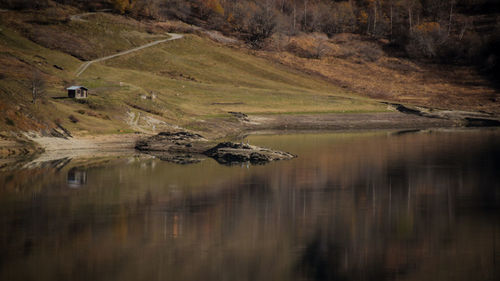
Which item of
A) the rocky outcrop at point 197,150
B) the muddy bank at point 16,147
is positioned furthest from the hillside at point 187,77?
the rocky outcrop at point 197,150

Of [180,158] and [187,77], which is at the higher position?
[187,77]

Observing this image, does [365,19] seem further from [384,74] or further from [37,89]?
[37,89]

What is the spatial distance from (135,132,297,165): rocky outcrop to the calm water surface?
187 cm

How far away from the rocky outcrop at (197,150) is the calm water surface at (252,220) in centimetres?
187

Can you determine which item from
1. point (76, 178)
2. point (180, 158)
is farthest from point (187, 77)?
point (76, 178)

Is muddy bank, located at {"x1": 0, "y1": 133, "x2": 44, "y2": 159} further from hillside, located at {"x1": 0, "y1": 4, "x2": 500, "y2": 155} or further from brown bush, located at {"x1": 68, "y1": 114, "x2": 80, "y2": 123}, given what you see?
brown bush, located at {"x1": 68, "y1": 114, "x2": 80, "y2": 123}

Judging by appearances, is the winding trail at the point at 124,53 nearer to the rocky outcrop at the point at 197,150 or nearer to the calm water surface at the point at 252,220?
the rocky outcrop at the point at 197,150

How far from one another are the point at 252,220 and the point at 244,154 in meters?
19.7

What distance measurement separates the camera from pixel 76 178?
41094 millimetres

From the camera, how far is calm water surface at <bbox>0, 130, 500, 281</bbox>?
22531 mm

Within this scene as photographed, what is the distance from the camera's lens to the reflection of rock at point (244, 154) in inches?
1938

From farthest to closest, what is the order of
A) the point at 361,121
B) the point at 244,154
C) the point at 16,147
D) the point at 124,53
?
the point at 124,53, the point at 361,121, the point at 16,147, the point at 244,154

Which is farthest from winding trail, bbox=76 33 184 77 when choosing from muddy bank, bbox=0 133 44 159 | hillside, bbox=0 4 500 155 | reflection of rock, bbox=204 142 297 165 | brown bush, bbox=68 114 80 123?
reflection of rock, bbox=204 142 297 165

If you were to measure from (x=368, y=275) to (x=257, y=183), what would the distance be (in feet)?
58.9
